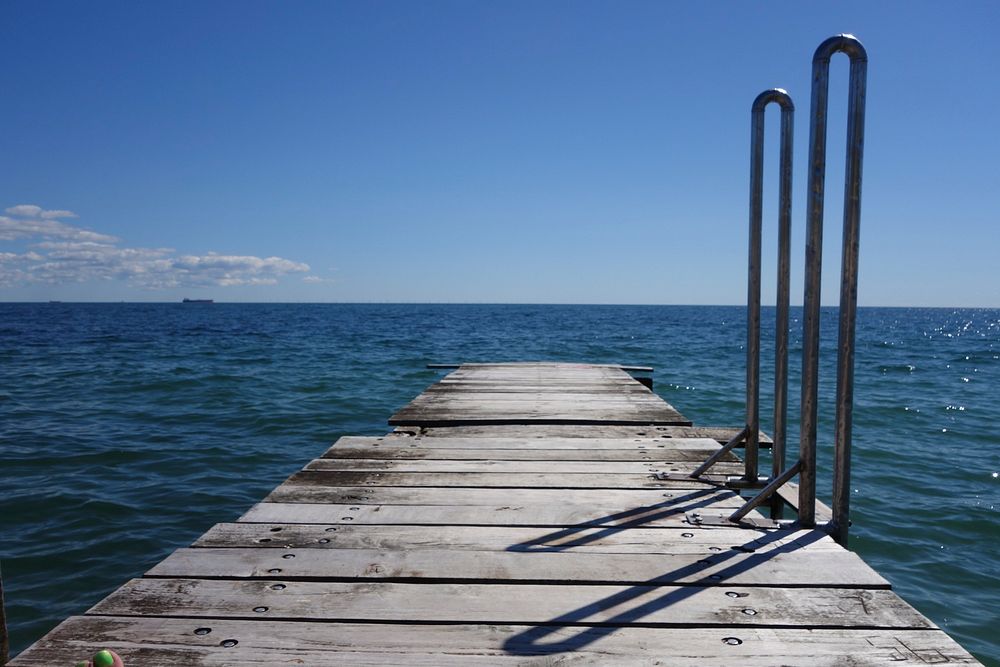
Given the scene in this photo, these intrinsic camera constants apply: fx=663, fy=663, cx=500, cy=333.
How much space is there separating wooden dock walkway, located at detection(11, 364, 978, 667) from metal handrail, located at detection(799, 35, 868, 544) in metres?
0.22

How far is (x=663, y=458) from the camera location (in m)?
3.78

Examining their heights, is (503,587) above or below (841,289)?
below

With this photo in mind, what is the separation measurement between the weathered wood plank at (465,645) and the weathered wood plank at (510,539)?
0.56 meters

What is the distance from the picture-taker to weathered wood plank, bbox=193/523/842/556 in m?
2.38

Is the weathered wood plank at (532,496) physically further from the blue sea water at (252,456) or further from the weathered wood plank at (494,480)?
the blue sea water at (252,456)

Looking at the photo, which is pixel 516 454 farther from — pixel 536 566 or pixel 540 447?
pixel 536 566

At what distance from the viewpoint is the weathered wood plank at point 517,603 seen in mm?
1850

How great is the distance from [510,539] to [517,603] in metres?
0.53

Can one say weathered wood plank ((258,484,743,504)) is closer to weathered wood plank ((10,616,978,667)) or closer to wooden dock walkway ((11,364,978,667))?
wooden dock walkway ((11,364,978,667))

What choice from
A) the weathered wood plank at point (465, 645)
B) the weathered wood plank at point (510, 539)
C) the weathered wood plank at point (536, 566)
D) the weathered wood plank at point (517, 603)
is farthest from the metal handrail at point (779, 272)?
the weathered wood plank at point (465, 645)

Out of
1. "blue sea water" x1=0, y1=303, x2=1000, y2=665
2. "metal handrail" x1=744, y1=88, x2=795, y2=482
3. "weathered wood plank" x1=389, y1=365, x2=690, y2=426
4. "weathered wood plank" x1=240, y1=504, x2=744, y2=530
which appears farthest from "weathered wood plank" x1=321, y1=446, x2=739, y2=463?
"blue sea water" x1=0, y1=303, x2=1000, y2=665

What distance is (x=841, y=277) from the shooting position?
2.37 metres

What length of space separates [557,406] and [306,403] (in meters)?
6.34

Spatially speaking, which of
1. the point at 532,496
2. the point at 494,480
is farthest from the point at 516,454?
the point at 532,496
